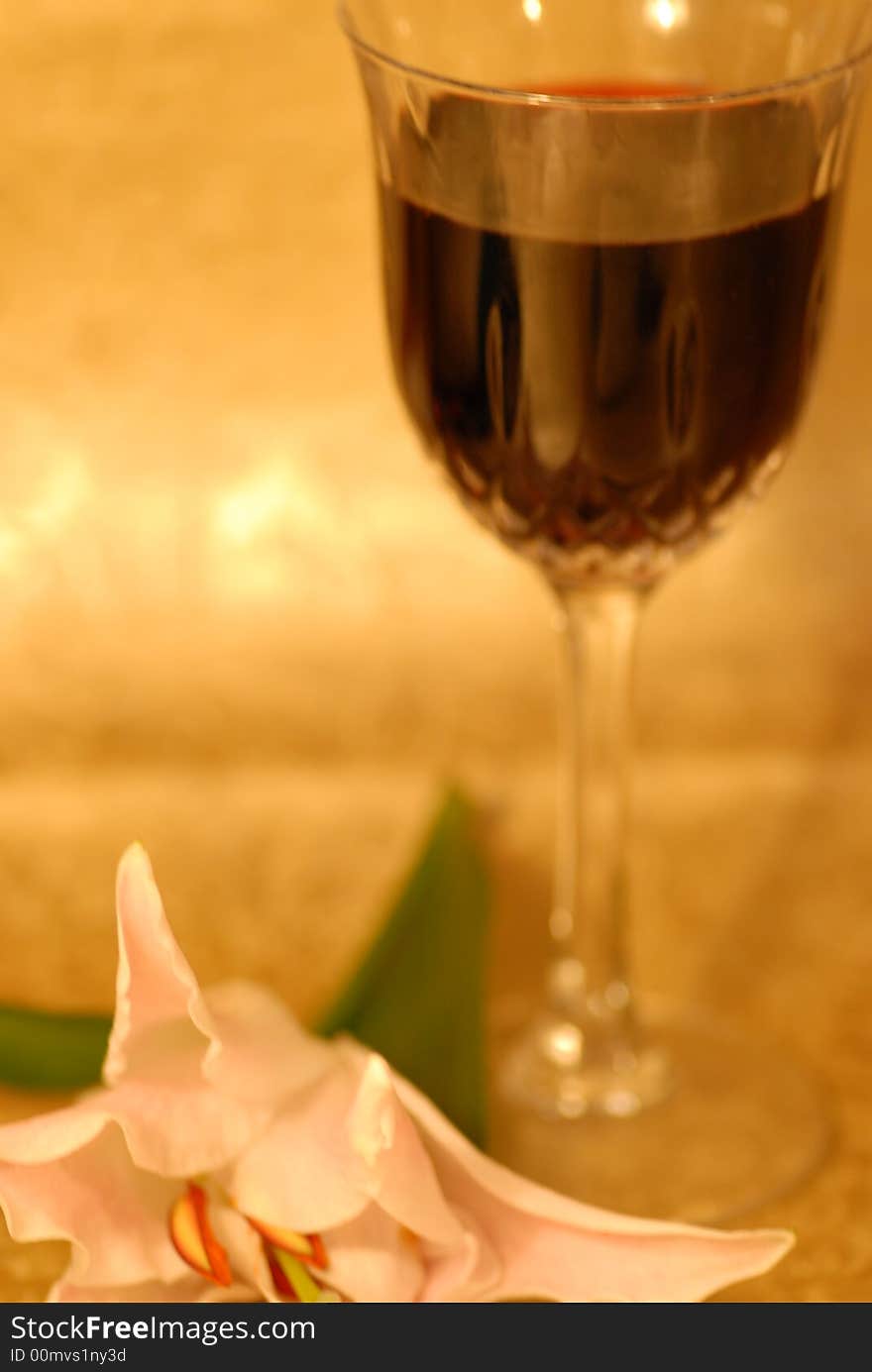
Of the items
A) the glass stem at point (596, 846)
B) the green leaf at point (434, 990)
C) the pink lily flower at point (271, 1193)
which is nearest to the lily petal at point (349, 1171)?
the pink lily flower at point (271, 1193)

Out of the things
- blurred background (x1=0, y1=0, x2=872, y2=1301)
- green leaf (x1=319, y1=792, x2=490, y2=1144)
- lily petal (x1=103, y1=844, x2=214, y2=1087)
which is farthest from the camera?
blurred background (x1=0, y1=0, x2=872, y2=1301)

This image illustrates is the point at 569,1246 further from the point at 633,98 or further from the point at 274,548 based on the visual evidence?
the point at 274,548

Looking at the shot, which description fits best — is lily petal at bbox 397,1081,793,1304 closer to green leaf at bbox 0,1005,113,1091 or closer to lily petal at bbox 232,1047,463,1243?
lily petal at bbox 232,1047,463,1243

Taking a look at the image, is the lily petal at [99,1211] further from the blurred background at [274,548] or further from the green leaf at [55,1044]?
the blurred background at [274,548]

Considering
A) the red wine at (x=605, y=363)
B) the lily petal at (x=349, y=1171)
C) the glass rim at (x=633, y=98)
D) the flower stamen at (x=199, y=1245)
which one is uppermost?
the glass rim at (x=633, y=98)

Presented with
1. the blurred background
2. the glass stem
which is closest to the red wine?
the glass stem

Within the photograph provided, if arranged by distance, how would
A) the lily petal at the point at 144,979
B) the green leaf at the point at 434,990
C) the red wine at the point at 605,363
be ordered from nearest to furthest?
the lily petal at the point at 144,979 → the red wine at the point at 605,363 → the green leaf at the point at 434,990
